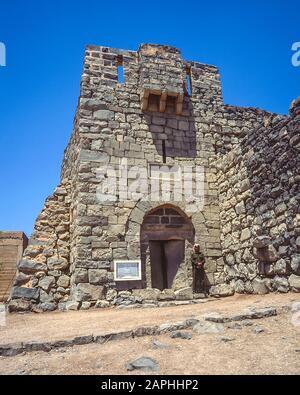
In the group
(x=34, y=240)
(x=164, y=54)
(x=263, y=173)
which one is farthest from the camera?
(x=164, y=54)

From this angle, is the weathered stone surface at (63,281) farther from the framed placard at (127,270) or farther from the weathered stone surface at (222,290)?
the weathered stone surface at (222,290)

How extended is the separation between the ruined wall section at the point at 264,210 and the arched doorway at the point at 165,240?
109 cm

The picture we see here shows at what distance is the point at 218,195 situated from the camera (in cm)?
952

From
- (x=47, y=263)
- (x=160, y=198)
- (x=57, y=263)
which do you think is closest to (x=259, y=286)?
(x=160, y=198)

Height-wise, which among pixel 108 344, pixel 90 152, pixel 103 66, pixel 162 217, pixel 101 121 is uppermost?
pixel 103 66

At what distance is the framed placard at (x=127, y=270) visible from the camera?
7.98 metres

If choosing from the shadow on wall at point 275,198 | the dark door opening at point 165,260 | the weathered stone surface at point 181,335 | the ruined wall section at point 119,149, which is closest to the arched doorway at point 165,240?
the dark door opening at point 165,260

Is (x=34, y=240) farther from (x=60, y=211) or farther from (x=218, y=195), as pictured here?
(x=218, y=195)

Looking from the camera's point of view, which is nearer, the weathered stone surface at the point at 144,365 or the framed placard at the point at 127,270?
the weathered stone surface at the point at 144,365

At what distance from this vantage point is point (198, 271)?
8438 mm

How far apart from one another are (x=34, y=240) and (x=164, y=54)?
20.5ft

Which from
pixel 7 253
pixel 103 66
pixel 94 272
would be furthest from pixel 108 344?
pixel 7 253

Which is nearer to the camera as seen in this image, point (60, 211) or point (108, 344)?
point (108, 344)

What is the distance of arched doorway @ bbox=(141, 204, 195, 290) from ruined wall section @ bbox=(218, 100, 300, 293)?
109cm
